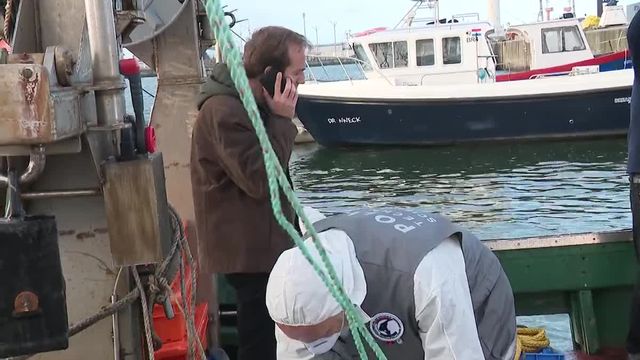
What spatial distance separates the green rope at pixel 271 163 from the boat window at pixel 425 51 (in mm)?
16821

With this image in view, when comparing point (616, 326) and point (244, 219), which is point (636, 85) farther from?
point (244, 219)

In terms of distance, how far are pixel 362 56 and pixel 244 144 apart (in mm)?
16404

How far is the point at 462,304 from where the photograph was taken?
1.72m

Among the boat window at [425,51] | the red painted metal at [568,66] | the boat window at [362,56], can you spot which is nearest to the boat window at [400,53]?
the boat window at [425,51]

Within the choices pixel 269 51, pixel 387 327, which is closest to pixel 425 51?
pixel 269 51

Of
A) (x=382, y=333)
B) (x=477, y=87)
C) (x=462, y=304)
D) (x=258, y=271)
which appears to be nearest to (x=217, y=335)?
(x=258, y=271)

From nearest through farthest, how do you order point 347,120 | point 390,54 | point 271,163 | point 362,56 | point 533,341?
1. point 271,163
2. point 533,341
3. point 347,120
4. point 390,54
5. point 362,56

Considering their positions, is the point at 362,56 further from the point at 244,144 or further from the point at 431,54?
the point at 244,144

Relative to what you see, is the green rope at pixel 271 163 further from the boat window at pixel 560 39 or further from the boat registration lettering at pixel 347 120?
the boat window at pixel 560 39

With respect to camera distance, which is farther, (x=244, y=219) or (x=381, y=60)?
(x=381, y=60)

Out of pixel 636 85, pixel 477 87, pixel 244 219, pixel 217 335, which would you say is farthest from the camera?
pixel 477 87

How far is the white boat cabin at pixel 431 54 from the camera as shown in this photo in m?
17.8

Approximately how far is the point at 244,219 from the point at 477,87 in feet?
49.0

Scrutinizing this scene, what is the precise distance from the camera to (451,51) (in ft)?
59.2
